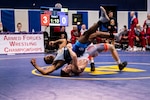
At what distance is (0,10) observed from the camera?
15.7m

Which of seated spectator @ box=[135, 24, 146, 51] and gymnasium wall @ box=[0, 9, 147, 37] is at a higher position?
gymnasium wall @ box=[0, 9, 147, 37]

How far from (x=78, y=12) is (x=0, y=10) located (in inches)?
162

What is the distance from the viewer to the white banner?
1162 cm

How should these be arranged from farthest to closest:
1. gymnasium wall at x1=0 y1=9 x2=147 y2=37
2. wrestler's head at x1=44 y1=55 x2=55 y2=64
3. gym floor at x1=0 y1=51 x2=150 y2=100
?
1. gymnasium wall at x1=0 y1=9 x2=147 y2=37
2. wrestler's head at x1=44 y1=55 x2=55 y2=64
3. gym floor at x1=0 y1=51 x2=150 y2=100

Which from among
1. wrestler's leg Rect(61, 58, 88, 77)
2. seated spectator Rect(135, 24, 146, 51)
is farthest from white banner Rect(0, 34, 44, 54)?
wrestler's leg Rect(61, 58, 88, 77)

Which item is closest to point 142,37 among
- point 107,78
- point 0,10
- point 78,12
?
point 78,12

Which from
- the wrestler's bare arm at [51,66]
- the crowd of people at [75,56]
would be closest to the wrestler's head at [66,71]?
the crowd of people at [75,56]

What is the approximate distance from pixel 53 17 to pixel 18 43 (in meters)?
2.73

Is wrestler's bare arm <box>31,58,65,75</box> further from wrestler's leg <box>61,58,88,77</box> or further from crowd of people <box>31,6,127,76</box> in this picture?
wrestler's leg <box>61,58,88,77</box>

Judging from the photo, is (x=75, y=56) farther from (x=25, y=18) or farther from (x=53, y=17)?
(x=25, y=18)

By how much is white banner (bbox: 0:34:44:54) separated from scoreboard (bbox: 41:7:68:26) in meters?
1.81

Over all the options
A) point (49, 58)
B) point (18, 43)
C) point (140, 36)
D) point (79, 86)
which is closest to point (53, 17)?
point (18, 43)

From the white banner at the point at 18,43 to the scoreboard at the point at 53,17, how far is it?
1813mm

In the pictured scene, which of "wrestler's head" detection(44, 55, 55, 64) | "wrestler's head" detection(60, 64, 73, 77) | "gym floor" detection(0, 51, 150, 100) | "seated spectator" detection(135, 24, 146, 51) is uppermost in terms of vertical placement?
"seated spectator" detection(135, 24, 146, 51)
